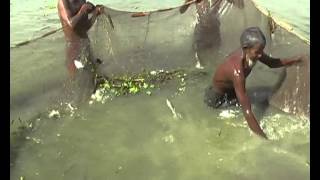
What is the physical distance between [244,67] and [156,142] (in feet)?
4.89

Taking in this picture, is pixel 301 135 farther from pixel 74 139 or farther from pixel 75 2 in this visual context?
pixel 75 2

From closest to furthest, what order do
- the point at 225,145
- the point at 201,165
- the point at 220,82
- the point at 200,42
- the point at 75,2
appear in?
the point at 201,165 < the point at 225,145 < the point at 220,82 < the point at 75,2 < the point at 200,42

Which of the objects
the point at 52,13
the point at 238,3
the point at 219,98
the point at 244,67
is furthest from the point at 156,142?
the point at 52,13

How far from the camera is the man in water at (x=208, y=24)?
8.04 m

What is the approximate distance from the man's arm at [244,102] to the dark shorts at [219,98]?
2.68 feet

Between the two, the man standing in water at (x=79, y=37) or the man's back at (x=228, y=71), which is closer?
the man's back at (x=228, y=71)

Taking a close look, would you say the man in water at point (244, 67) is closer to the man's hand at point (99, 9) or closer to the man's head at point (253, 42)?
the man's head at point (253, 42)

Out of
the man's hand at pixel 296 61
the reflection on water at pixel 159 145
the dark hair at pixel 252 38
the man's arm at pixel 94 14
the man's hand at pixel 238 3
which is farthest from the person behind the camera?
the man's hand at pixel 238 3

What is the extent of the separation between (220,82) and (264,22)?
1.51m

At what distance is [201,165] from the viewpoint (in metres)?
5.73

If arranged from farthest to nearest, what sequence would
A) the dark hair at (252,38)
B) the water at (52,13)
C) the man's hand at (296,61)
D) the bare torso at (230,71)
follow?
the water at (52,13), the man's hand at (296,61), the bare torso at (230,71), the dark hair at (252,38)

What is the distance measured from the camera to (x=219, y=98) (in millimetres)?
6875

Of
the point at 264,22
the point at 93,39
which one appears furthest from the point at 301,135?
the point at 93,39

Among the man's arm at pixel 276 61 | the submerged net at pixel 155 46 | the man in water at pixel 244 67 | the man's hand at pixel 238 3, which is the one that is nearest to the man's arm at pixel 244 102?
the man in water at pixel 244 67
